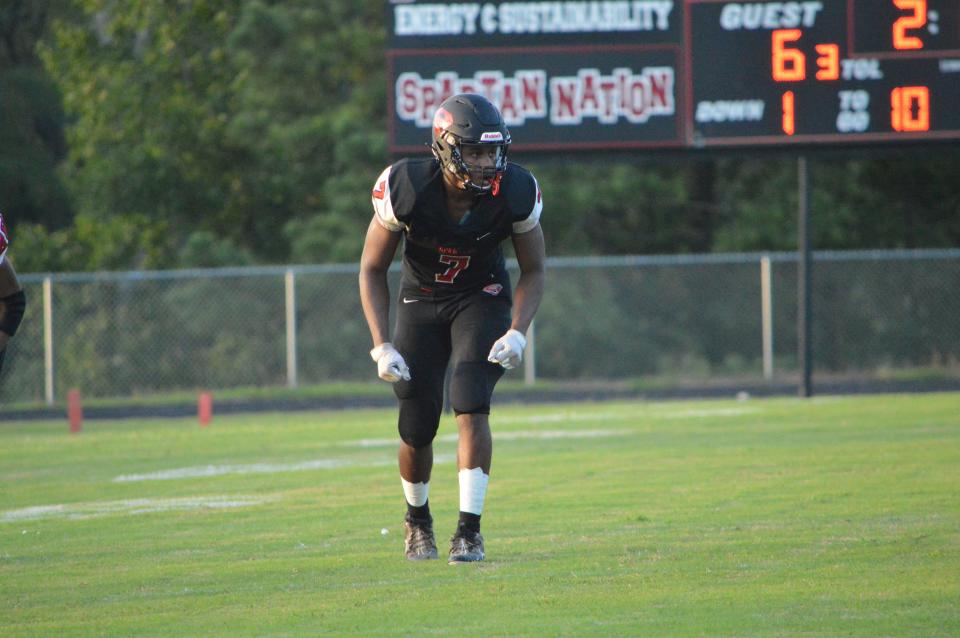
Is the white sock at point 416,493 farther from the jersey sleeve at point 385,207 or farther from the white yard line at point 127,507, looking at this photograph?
the white yard line at point 127,507

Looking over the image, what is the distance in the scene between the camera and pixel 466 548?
6.23m

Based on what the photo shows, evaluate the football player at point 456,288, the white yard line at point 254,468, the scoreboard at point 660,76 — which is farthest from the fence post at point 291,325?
the football player at point 456,288

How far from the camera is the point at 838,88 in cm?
1548

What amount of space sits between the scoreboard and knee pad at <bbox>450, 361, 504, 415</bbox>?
9.44 m

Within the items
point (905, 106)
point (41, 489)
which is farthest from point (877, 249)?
point (41, 489)

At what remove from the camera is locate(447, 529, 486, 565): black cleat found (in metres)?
6.22

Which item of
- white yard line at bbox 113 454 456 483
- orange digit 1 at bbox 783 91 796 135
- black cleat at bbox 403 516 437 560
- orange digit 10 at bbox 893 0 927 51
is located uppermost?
orange digit 10 at bbox 893 0 927 51

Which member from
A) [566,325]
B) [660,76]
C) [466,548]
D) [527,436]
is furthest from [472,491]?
[566,325]

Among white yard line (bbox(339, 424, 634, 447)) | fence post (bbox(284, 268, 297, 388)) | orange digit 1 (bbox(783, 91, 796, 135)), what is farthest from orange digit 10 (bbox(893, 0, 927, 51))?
fence post (bbox(284, 268, 297, 388))

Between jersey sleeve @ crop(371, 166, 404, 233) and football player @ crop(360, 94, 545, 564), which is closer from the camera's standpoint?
football player @ crop(360, 94, 545, 564)

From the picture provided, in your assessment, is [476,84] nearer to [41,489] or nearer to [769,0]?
[769,0]

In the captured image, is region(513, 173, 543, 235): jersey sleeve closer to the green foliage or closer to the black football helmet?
the black football helmet

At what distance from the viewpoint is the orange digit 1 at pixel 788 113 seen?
1556 centimetres

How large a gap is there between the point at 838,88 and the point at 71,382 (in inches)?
463
